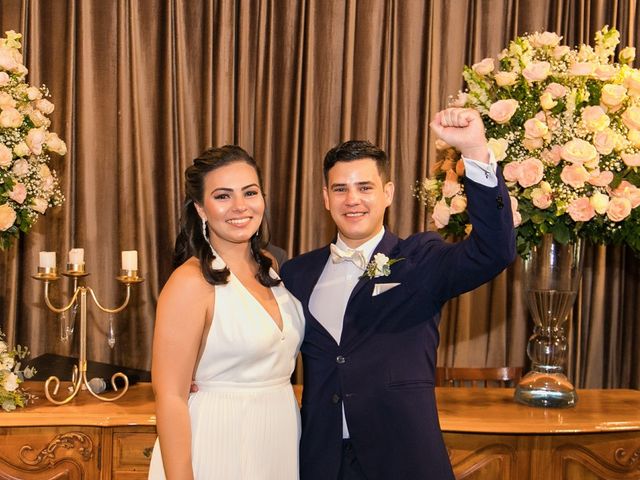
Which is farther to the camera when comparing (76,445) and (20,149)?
(20,149)

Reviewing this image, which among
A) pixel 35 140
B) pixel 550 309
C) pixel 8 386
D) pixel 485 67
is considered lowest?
pixel 8 386

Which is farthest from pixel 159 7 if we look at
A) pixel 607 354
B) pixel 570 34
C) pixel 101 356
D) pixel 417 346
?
pixel 607 354

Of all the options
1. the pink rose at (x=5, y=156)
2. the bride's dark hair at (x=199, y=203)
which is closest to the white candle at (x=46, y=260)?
the pink rose at (x=5, y=156)

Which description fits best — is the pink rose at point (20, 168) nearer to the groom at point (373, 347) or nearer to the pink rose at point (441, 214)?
the groom at point (373, 347)

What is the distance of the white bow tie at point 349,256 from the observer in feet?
9.41

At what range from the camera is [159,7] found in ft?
15.6

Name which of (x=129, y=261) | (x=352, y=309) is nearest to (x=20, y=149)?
(x=129, y=261)

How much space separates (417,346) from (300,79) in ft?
8.25

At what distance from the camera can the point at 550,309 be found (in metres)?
3.47

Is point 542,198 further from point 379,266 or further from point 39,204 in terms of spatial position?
point 39,204

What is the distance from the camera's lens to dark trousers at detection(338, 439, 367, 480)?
9.08 ft

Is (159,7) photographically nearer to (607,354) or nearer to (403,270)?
(403,270)

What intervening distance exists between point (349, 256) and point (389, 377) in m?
0.45

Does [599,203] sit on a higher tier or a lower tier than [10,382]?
higher
